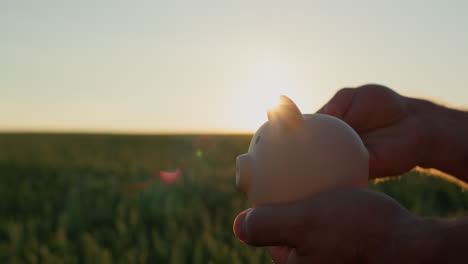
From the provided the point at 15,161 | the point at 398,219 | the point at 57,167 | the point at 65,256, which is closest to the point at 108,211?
the point at 65,256

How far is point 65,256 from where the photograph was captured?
2.95 m

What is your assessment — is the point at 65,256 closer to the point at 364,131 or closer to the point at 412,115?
the point at 364,131

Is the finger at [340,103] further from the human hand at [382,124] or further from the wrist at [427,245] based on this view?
the wrist at [427,245]

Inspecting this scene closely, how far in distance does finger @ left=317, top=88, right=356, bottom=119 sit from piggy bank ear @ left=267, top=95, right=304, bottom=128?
49cm

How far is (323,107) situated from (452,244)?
0.89m

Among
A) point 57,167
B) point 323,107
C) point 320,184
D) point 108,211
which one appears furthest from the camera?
point 57,167

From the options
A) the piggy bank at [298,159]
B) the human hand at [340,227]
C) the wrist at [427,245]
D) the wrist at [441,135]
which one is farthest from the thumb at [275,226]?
the wrist at [441,135]

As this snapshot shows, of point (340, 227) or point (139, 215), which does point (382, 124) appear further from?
point (139, 215)

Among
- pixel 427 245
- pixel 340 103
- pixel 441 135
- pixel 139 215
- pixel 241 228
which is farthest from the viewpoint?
pixel 139 215

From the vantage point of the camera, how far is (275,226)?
1.24m

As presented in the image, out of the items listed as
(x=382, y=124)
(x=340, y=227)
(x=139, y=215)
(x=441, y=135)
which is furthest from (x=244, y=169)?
(x=139, y=215)

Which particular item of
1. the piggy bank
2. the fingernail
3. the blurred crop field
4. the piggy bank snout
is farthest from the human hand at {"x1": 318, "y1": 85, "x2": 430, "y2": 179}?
the blurred crop field

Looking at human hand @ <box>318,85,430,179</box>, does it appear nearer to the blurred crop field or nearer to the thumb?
the thumb

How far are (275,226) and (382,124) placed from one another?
91cm
